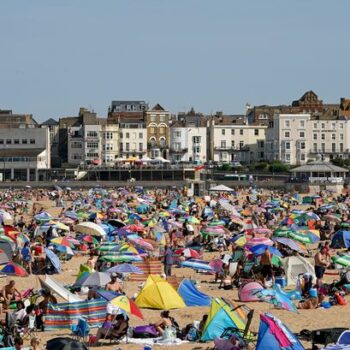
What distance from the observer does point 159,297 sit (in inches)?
675

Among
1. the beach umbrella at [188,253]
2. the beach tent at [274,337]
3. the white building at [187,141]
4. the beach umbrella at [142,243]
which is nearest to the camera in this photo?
the beach tent at [274,337]

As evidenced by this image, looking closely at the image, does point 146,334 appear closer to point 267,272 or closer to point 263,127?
point 267,272

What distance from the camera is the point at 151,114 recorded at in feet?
316

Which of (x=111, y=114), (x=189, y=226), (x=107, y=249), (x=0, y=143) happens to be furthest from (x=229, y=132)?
(x=107, y=249)

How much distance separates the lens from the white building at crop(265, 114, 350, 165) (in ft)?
310

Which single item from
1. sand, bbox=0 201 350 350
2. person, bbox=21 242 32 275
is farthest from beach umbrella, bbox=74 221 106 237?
sand, bbox=0 201 350 350

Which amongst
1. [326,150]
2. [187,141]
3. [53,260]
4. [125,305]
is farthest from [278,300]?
[326,150]

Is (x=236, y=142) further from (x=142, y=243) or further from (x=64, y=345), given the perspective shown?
(x=64, y=345)

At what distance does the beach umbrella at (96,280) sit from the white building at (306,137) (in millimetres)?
76684

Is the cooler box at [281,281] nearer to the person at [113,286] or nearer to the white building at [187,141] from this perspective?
the person at [113,286]

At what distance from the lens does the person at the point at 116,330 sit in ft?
47.9

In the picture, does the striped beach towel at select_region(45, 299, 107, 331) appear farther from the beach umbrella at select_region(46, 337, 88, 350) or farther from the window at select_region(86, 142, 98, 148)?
the window at select_region(86, 142, 98, 148)

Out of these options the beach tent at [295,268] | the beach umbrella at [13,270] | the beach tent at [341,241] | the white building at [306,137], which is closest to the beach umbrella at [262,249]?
the beach tent at [295,268]

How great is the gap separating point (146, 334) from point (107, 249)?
7863 mm
